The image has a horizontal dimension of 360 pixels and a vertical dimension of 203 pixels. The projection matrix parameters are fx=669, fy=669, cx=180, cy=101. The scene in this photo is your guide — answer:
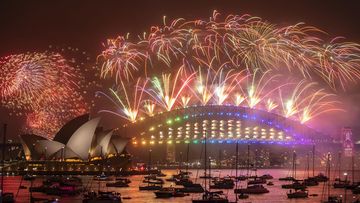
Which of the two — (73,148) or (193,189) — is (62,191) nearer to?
(193,189)

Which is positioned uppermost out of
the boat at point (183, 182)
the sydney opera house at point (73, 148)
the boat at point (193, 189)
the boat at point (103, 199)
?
the sydney opera house at point (73, 148)

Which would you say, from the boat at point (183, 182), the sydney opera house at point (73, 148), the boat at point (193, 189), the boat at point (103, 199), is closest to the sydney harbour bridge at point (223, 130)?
the sydney opera house at point (73, 148)

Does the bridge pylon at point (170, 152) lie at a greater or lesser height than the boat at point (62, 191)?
greater

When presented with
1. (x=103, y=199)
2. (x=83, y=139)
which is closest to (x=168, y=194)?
(x=103, y=199)

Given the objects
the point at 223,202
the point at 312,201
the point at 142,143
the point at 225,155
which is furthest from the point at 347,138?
the point at 223,202

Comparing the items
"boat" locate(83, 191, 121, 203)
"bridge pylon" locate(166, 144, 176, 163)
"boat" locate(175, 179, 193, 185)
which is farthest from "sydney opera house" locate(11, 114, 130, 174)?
"boat" locate(83, 191, 121, 203)

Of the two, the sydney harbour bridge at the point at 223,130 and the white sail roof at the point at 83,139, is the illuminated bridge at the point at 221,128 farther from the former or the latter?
the white sail roof at the point at 83,139

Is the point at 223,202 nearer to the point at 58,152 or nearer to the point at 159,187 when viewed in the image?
the point at 159,187
